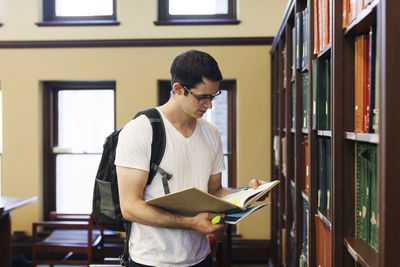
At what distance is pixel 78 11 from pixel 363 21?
3.69 metres

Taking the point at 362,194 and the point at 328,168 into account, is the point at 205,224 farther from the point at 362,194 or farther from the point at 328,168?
the point at 328,168

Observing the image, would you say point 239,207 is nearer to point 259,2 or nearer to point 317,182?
point 317,182

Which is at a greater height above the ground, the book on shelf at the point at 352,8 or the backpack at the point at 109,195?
the book on shelf at the point at 352,8

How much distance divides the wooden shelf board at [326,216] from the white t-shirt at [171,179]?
19.3 inches

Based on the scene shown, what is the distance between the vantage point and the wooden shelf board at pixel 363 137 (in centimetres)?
111

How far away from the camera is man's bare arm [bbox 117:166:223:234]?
1.48 metres

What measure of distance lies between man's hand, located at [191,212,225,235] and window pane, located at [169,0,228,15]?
3.15 metres

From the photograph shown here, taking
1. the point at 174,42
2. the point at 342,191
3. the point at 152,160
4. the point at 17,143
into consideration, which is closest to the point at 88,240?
the point at 17,143

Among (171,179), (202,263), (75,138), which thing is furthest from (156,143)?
(75,138)

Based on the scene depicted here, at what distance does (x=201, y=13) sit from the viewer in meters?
4.32

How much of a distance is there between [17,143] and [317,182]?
10.8 ft

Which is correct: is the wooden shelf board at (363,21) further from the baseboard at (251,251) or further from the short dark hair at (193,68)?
the baseboard at (251,251)

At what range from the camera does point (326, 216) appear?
1.75m

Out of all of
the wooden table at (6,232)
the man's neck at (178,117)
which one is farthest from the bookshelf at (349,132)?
the wooden table at (6,232)
